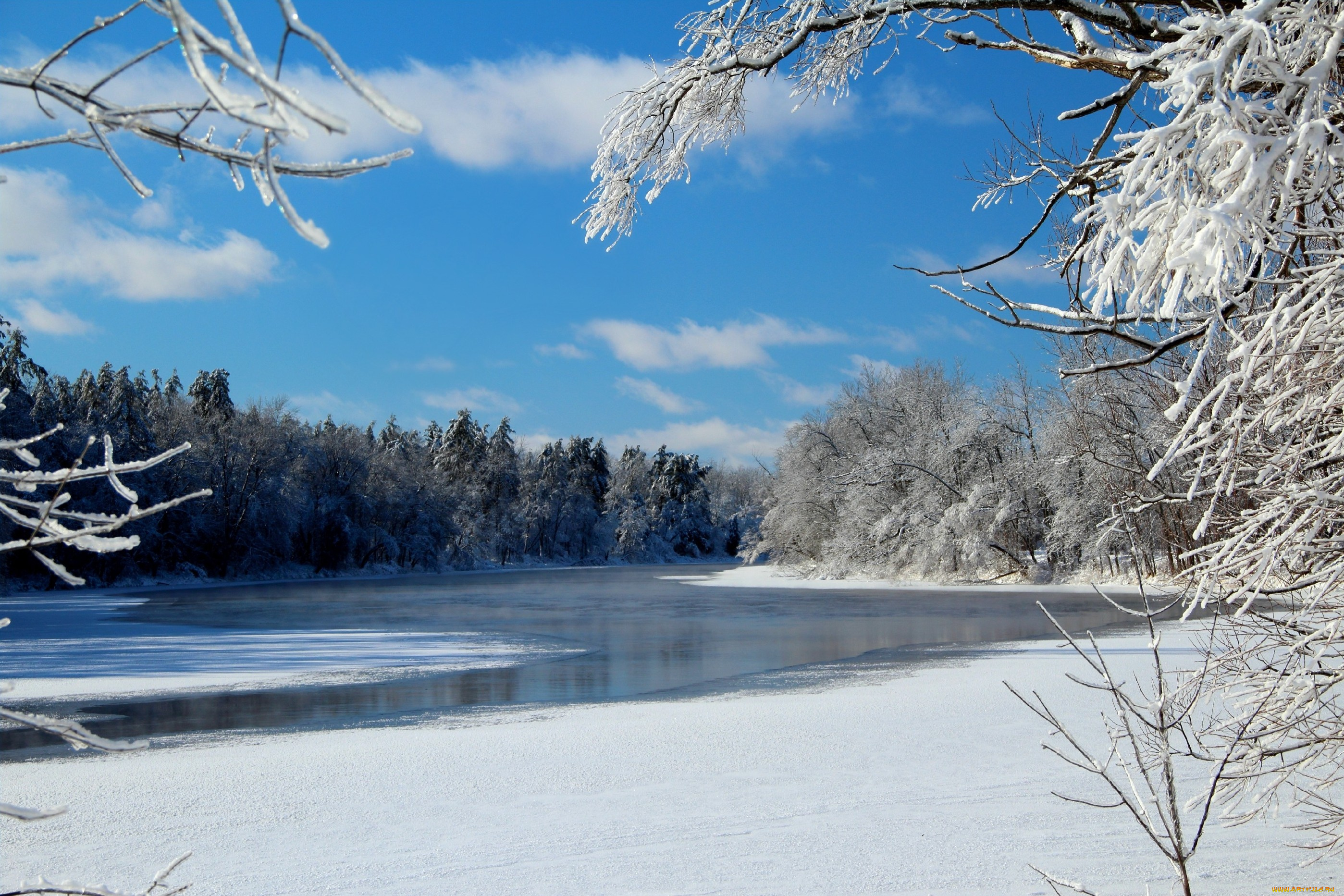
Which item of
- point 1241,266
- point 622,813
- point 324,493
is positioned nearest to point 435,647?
point 622,813

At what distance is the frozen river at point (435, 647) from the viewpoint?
10.2 meters

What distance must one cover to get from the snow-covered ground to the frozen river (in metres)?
2.20

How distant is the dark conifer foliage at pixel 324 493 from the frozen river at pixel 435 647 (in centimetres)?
974

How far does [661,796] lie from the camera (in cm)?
563

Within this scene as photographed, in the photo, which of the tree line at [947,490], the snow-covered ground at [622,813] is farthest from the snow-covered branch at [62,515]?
the tree line at [947,490]

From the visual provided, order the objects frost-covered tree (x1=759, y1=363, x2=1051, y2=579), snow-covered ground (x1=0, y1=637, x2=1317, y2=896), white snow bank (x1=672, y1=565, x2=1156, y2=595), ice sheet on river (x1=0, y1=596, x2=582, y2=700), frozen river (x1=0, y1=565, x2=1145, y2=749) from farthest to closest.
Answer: frost-covered tree (x1=759, y1=363, x2=1051, y2=579) < white snow bank (x1=672, y1=565, x2=1156, y2=595) < ice sheet on river (x1=0, y1=596, x2=582, y2=700) < frozen river (x1=0, y1=565, x2=1145, y2=749) < snow-covered ground (x1=0, y1=637, x2=1317, y2=896)

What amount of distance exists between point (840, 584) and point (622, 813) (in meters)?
31.5

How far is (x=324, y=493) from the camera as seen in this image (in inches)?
1984

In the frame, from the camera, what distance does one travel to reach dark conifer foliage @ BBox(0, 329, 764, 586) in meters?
37.3

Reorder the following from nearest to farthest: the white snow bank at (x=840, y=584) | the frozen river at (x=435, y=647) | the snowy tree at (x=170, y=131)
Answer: the snowy tree at (x=170, y=131), the frozen river at (x=435, y=647), the white snow bank at (x=840, y=584)

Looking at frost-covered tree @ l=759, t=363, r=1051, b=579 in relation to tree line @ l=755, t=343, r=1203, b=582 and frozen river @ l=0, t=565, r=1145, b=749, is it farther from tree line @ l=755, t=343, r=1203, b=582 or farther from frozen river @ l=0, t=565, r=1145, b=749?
frozen river @ l=0, t=565, r=1145, b=749

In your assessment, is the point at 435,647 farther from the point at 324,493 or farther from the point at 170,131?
the point at 324,493

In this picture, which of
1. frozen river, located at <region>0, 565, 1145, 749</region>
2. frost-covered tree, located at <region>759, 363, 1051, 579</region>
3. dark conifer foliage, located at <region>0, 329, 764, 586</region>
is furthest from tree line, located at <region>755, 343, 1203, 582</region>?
dark conifer foliage, located at <region>0, 329, 764, 586</region>

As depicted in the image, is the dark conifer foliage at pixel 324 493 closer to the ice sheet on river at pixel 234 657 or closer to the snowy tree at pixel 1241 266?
the ice sheet on river at pixel 234 657
